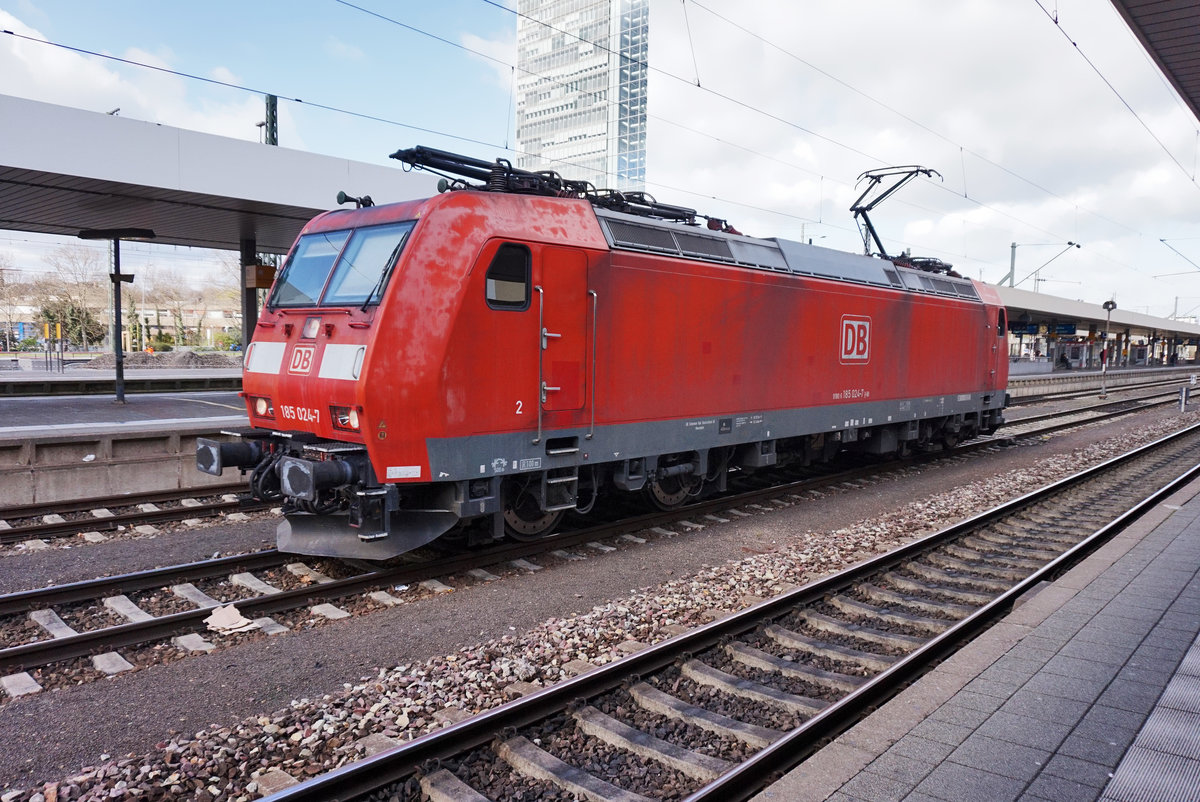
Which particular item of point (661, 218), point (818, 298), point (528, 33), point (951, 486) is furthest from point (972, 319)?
point (528, 33)

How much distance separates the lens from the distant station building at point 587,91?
85375 mm

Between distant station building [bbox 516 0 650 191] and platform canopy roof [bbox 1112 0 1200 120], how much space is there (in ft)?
247

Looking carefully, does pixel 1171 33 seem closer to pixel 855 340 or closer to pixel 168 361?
pixel 855 340

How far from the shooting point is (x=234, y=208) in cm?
1480

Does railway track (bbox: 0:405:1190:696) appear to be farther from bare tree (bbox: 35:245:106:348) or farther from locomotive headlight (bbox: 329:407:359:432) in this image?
bare tree (bbox: 35:245:106:348)

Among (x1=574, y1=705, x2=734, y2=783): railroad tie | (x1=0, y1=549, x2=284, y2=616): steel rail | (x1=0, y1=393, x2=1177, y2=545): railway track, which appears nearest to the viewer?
(x1=574, y1=705, x2=734, y2=783): railroad tie

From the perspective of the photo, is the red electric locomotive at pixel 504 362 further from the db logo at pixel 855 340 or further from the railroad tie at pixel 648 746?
the railroad tie at pixel 648 746

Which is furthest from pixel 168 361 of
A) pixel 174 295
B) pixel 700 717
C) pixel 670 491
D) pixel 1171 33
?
pixel 1171 33

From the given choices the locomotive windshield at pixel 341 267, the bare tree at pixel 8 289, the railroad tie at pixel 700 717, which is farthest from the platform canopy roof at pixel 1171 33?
the bare tree at pixel 8 289

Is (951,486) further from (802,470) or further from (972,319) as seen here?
(972,319)

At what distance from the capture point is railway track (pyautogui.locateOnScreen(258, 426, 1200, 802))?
3.84 meters

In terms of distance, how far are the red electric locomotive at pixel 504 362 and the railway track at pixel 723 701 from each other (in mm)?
2555

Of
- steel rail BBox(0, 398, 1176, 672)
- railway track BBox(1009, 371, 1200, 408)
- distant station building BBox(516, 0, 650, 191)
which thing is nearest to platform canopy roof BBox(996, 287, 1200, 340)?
railway track BBox(1009, 371, 1200, 408)

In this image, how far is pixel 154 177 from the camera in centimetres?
1243
